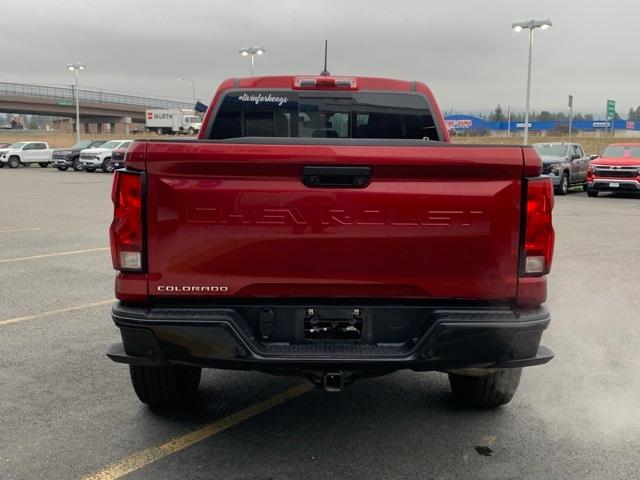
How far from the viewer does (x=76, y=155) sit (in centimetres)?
3738

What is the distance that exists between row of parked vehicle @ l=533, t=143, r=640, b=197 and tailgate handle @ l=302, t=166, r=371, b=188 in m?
18.7

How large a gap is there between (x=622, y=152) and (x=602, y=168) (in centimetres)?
107

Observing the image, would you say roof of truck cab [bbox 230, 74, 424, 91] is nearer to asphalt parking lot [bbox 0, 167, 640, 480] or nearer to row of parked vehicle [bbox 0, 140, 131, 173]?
asphalt parking lot [bbox 0, 167, 640, 480]

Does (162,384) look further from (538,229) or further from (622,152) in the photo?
(622,152)

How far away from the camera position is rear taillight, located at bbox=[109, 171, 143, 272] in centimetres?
293

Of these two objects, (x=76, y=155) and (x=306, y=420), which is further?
(x=76, y=155)

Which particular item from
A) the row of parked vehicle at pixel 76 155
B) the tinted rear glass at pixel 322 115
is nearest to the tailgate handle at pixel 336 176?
the tinted rear glass at pixel 322 115

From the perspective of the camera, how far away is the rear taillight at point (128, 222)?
9.60 ft

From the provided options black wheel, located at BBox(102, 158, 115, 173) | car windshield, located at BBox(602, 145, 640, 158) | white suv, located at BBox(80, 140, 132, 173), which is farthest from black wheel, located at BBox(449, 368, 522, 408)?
black wheel, located at BBox(102, 158, 115, 173)

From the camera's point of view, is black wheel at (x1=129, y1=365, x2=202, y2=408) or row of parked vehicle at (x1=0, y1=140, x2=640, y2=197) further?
row of parked vehicle at (x1=0, y1=140, x2=640, y2=197)

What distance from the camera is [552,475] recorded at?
3207mm

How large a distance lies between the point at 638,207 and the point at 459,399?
16.3 meters

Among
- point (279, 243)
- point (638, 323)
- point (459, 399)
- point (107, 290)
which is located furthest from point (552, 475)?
point (107, 290)

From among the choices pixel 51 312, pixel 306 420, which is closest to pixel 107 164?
pixel 51 312
